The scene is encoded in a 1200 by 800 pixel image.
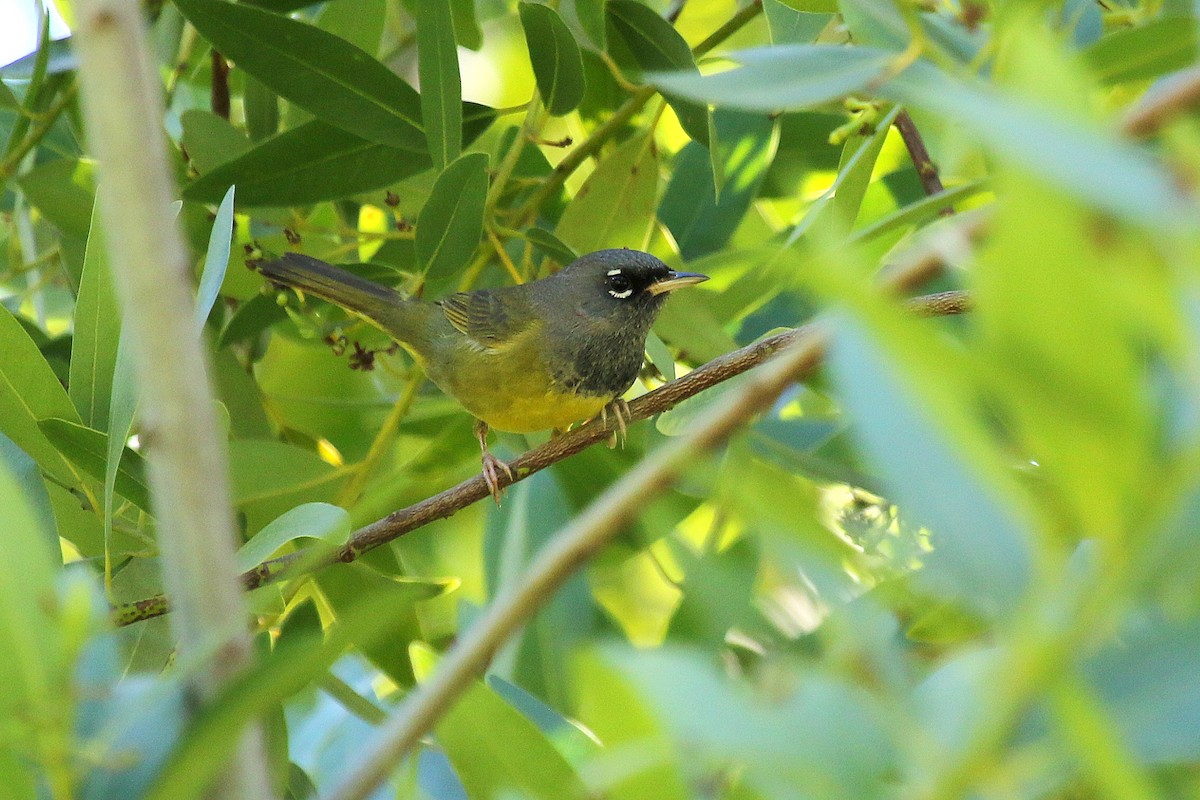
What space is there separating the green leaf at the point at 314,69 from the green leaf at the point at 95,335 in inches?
31.6

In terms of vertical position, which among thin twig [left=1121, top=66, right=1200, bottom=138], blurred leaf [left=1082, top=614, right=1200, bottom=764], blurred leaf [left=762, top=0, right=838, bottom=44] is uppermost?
thin twig [left=1121, top=66, right=1200, bottom=138]

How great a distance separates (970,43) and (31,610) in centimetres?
135

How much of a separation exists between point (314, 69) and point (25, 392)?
1150 millimetres

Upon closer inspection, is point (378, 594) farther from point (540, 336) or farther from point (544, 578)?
point (540, 336)

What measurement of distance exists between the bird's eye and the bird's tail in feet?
2.35

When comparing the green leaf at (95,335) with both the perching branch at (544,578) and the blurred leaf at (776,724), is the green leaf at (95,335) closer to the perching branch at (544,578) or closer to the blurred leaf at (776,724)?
the perching branch at (544,578)

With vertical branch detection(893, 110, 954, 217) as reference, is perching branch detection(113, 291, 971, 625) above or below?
below

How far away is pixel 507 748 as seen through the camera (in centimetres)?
144

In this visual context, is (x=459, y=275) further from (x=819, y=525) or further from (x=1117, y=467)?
(x=1117, y=467)

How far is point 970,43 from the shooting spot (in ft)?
5.43

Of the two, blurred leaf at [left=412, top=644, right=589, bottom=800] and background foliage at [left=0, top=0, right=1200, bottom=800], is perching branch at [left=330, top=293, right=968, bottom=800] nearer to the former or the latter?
background foliage at [left=0, top=0, right=1200, bottom=800]

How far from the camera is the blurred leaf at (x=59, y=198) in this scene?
11.0 feet

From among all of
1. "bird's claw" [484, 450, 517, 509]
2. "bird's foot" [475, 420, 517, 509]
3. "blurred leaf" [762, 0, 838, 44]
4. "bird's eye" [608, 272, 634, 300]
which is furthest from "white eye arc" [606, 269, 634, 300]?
"blurred leaf" [762, 0, 838, 44]

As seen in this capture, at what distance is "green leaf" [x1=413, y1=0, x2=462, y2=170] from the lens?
111 inches
